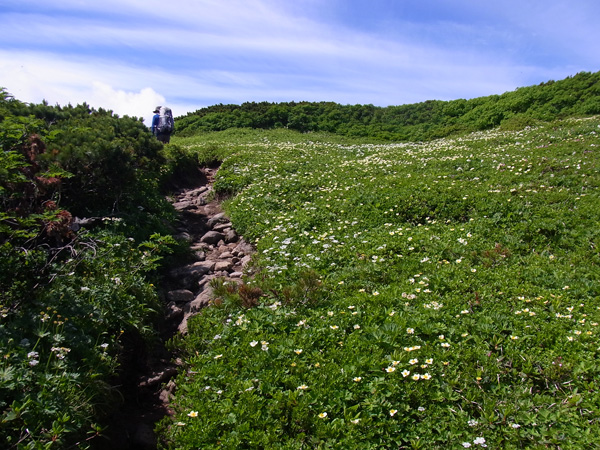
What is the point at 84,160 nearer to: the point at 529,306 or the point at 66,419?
the point at 66,419

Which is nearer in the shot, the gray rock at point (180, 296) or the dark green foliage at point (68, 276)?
the dark green foliage at point (68, 276)

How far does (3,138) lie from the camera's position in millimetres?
6551

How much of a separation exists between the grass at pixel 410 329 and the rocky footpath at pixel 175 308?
371 millimetres

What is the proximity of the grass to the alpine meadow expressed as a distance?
0.07 ft

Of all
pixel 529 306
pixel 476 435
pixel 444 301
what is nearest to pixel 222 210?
pixel 444 301

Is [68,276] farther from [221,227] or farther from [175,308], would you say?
[221,227]

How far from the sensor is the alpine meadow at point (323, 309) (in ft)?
11.1

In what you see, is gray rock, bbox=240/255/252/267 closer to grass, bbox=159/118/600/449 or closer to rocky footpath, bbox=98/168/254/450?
rocky footpath, bbox=98/168/254/450

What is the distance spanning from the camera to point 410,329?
4.43 metres

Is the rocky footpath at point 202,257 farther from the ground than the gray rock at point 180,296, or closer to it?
farther from the ground

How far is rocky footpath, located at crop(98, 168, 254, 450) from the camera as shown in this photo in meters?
4.09

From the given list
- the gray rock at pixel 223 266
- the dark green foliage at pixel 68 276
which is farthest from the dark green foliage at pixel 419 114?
the dark green foliage at pixel 68 276

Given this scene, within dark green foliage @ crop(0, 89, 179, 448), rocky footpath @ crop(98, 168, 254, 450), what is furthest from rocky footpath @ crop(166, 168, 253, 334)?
dark green foliage @ crop(0, 89, 179, 448)

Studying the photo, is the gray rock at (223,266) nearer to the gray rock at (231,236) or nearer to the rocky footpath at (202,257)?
the rocky footpath at (202,257)
